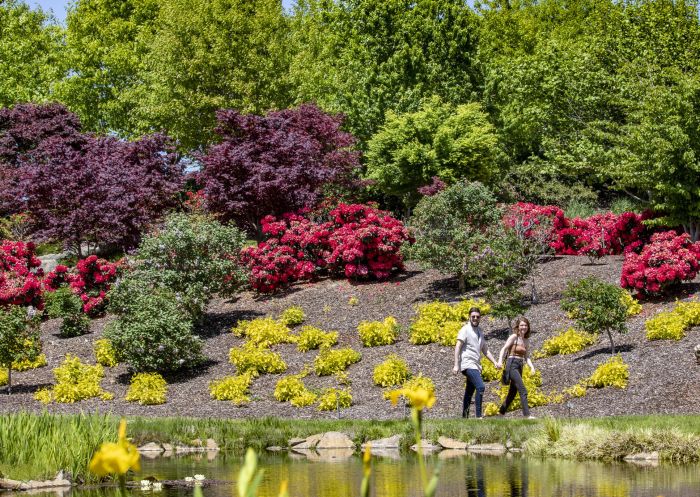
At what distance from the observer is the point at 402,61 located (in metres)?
34.3

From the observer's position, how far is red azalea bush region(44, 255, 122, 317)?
79.6ft

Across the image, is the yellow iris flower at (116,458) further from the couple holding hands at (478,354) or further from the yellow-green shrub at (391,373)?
the yellow-green shrub at (391,373)

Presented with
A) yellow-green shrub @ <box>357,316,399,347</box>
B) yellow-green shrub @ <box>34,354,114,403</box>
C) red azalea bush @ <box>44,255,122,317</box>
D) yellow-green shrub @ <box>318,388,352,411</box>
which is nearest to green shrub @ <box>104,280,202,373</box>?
yellow-green shrub @ <box>34,354,114,403</box>

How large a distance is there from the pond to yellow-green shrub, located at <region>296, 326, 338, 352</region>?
286 inches

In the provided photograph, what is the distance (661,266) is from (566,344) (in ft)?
10.0

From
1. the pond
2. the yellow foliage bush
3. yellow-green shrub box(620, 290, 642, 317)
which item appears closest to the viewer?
the pond

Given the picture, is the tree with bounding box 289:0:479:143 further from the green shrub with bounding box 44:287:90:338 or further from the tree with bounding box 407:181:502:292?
the green shrub with bounding box 44:287:90:338

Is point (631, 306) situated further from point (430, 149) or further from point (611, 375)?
point (430, 149)

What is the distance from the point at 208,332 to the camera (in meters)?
21.5

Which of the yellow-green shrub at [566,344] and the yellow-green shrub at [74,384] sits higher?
the yellow-green shrub at [566,344]

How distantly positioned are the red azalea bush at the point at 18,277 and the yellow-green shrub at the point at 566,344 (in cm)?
1234

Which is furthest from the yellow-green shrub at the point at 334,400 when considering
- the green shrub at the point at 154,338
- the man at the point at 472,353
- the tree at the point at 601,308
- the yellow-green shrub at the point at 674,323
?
the yellow-green shrub at the point at 674,323

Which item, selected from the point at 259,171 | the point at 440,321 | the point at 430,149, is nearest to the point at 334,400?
the point at 440,321

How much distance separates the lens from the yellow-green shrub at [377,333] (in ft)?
61.4
